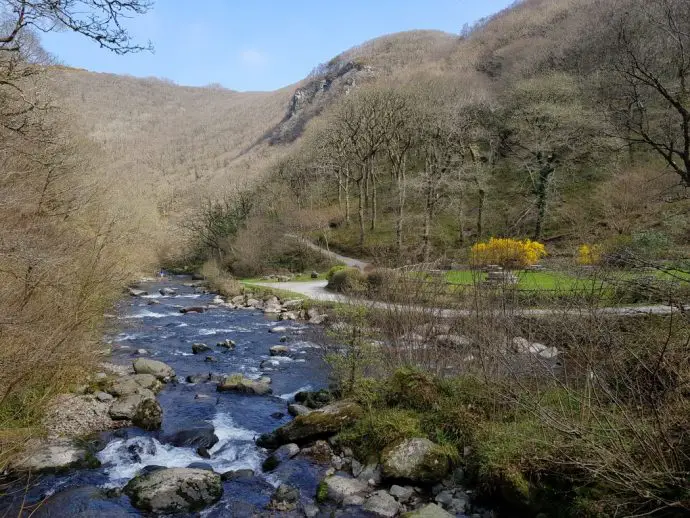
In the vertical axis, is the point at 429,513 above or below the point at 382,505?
above

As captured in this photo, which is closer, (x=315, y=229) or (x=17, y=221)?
(x=17, y=221)

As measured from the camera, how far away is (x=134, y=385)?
12.5 m

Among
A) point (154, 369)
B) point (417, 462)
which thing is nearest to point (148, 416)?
point (154, 369)

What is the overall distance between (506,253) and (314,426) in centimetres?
533

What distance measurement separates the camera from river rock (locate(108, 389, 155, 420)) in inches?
422

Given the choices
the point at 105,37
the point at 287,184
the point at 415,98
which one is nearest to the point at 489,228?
the point at 415,98

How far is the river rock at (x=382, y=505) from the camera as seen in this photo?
705cm

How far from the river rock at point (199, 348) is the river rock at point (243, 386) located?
4.26 metres

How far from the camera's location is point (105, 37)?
5.91 m

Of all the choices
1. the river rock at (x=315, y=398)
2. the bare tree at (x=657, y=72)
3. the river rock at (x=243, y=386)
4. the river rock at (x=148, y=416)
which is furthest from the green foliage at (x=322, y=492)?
the bare tree at (x=657, y=72)

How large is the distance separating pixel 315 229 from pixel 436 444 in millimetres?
36969

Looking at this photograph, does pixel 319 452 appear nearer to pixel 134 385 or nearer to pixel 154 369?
pixel 134 385

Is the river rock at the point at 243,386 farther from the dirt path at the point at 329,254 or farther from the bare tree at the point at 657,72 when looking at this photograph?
the dirt path at the point at 329,254

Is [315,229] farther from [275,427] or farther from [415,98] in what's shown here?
[275,427]
